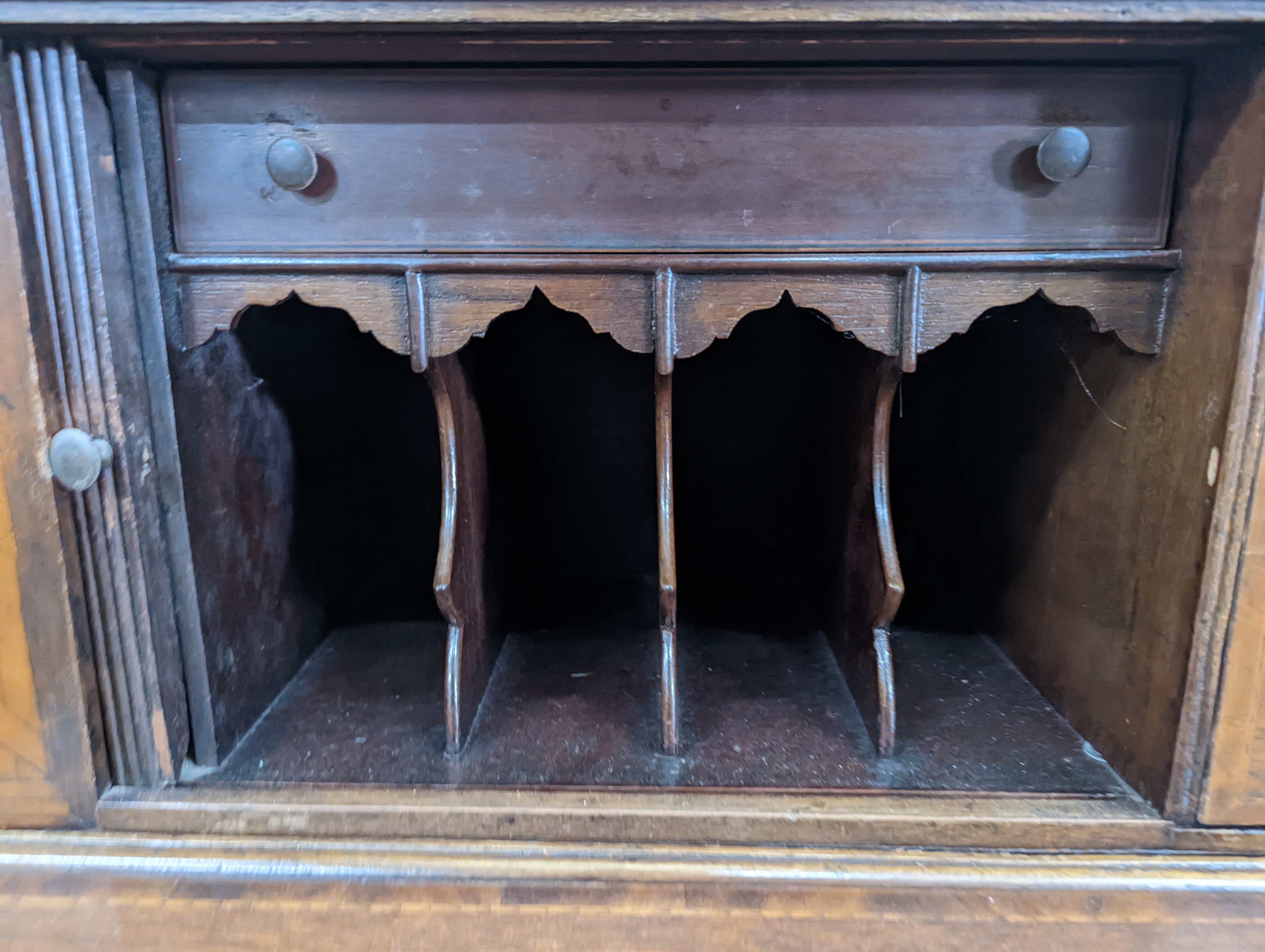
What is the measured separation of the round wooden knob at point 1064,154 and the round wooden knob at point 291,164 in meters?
0.69

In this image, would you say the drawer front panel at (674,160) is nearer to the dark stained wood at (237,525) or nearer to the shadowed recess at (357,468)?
the dark stained wood at (237,525)

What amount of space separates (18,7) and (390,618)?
0.90 m

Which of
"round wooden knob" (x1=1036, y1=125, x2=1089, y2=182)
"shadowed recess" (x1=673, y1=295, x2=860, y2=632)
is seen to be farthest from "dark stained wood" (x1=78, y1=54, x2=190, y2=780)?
"round wooden knob" (x1=1036, y1=125, x2=1089, y2=182)

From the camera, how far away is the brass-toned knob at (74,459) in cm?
73

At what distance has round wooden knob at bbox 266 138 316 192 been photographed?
723 mm

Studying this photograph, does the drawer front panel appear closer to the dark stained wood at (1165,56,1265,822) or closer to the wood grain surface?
the dark stained wood at (1165,56,1265,822)

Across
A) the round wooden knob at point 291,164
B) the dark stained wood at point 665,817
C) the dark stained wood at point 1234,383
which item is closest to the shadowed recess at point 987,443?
the dark stained wood at point 1234,383

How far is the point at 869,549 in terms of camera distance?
926 mm

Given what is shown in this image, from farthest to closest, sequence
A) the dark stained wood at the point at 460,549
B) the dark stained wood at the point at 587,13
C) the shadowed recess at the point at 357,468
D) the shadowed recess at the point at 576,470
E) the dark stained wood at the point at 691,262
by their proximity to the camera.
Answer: the shadowed recess at the point at 576,470 < the shadowed recess at the point at 357,468 < the dark stained wood at the point at 460,549 < the dark stained wood at the point at 691,262 < the dark stained wood at the point at 587,13

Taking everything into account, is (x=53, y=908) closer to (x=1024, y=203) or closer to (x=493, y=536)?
(x=493, y=536)

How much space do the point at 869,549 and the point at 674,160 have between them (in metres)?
0.49

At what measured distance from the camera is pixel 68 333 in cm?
74

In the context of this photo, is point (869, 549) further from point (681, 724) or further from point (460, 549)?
point (460, 549)

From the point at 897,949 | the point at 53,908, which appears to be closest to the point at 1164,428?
the point at 897,949
